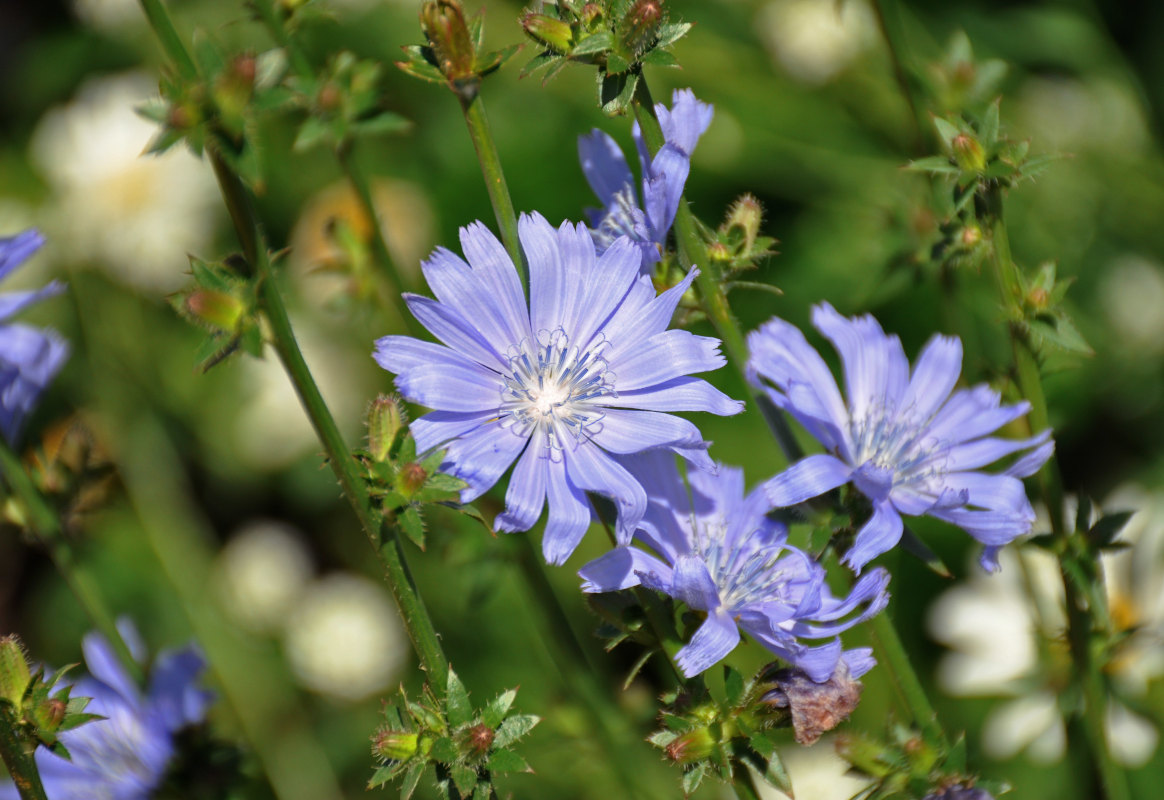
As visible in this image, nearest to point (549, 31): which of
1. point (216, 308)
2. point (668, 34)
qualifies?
point (668, 34)

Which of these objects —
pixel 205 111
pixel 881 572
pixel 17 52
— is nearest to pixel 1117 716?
pixel 881 572

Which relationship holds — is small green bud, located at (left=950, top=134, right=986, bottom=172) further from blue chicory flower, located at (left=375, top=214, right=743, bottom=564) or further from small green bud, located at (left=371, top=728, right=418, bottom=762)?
small green bud, located at (left=371, top=728, right=418, bottom=762)

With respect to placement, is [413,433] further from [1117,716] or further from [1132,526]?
[1132,526]

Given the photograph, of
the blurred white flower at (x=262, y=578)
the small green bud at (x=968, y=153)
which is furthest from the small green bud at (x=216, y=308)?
the blurred white flower at (x=262, y=578)

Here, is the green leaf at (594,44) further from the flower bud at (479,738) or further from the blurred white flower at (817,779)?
the blurred white flower at (817,779)

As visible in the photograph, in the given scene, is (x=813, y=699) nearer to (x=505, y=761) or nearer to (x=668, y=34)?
(x=505, y=761)

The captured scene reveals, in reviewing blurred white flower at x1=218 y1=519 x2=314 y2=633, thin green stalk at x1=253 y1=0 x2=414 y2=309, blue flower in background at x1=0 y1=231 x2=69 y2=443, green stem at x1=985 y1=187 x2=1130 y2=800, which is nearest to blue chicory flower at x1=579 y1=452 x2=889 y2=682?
green stem at x1=985 y1=187 x2=1130 y2=800
